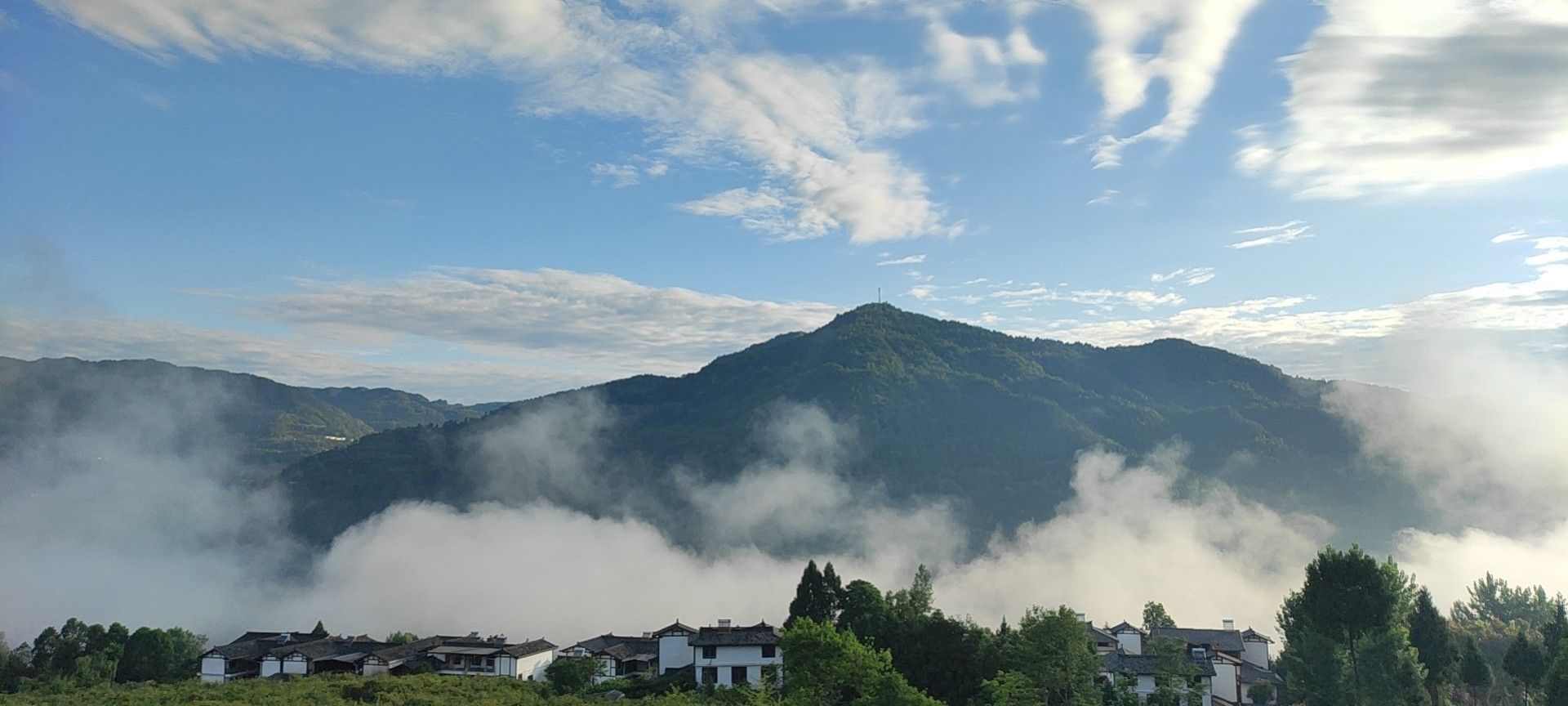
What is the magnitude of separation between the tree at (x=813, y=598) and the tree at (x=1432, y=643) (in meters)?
36.0

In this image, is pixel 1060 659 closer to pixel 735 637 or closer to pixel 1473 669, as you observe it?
pixel 735 637

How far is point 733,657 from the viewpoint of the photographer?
6619cm

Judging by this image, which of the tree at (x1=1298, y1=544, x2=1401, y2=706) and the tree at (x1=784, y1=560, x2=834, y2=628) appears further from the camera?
the tree at (x1=784, y1=560, x2=834, y2=628)

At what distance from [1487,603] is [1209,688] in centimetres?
7032

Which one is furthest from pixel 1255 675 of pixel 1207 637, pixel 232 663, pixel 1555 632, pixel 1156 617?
pixel 232 663

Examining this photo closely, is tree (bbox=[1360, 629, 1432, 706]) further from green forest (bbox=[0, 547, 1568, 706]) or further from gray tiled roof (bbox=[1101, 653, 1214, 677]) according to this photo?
gray tiled roof (bbox=[1101, 653, 1214, 677])

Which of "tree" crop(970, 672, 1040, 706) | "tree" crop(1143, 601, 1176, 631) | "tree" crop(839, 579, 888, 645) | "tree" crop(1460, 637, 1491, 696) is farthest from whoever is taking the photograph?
"tree" crop(1143, 601, 1176, 631)

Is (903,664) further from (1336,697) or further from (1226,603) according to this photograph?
(1226,603)

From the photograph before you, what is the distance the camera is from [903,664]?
5206 centimetres

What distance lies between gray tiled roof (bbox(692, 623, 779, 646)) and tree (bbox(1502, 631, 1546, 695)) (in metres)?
44.8

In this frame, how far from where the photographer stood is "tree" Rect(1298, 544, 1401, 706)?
1786 inches

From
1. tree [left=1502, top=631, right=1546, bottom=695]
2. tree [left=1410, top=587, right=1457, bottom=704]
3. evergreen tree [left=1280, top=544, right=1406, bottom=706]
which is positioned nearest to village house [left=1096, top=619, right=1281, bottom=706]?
evergreen tree [left=1280, top=544, right=1406, bottom=706]

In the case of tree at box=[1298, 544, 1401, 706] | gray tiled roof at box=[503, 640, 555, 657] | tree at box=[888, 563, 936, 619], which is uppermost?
tree at box=[1298, 544, 1401, 706]

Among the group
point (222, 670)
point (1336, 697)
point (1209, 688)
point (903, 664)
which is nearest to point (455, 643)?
point (222, 670)
